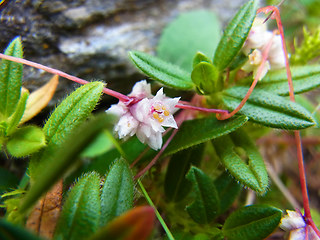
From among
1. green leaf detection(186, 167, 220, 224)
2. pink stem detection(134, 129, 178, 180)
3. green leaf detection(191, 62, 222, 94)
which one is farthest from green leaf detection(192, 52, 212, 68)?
green leaf detection(186, 167, 220, 224)

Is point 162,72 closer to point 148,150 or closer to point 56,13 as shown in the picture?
point 148,150

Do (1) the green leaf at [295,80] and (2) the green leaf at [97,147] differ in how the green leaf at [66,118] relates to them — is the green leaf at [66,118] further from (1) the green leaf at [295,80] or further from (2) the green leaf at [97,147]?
(1) the green leaf at [295,80]

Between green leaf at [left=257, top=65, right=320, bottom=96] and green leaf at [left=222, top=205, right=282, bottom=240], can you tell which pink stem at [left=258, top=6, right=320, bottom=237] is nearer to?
green leaf at [left=257, top=65, right=320, bottom=96]

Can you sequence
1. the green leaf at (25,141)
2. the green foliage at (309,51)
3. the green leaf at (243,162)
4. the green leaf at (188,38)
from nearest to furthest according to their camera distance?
the green leaf at (25,141), the green leaf at (243,162), the green foliage at (309,51), the green leaf at (188,38)

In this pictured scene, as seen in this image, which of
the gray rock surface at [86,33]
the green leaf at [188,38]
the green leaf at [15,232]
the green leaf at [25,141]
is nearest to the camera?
the green leaf at [15,232]

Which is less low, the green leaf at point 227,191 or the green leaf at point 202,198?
the green leaf at point 202,198

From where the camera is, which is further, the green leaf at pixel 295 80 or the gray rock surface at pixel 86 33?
the gray rock surface at pixel 86 33

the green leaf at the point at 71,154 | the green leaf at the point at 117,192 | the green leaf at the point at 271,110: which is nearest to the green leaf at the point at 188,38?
the green leaf at the point at 271,110

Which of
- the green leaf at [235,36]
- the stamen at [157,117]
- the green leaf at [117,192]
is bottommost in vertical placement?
the green leaf at [117,192]

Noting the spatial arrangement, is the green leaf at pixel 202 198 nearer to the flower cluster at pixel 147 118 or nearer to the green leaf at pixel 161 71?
the flower cluster at pixel 147 118
